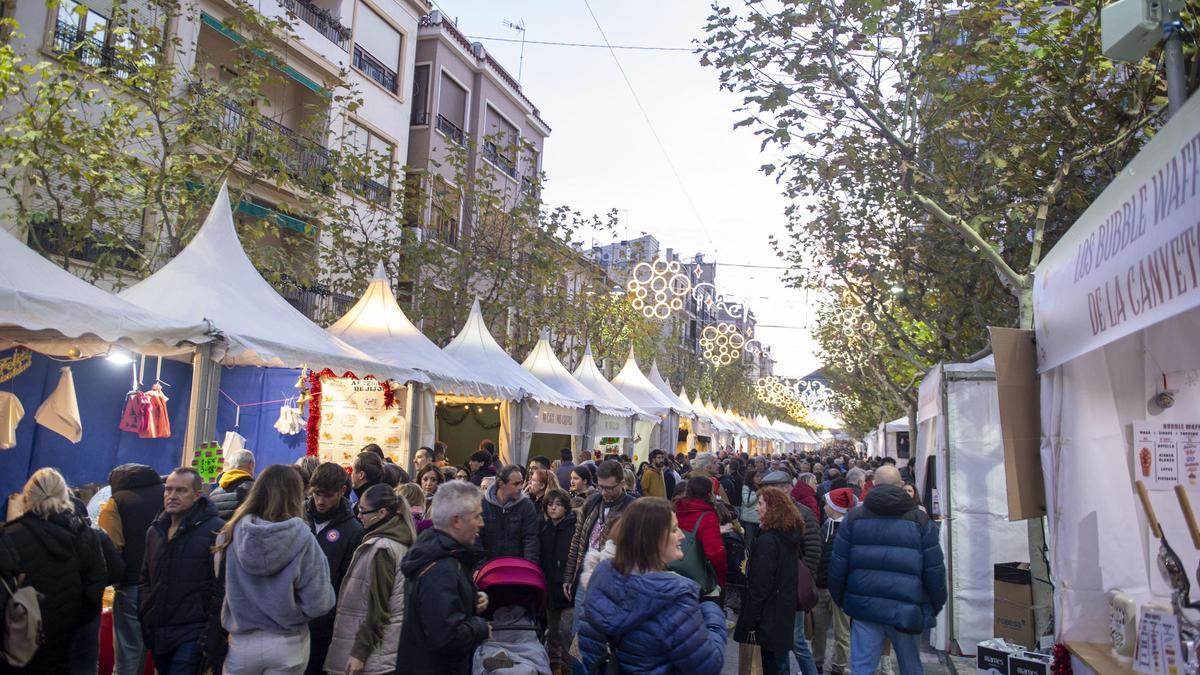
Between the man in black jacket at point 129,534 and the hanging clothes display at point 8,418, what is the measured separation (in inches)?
109

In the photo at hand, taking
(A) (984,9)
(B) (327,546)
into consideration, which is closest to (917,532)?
(B) (327,546)

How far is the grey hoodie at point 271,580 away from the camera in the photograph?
13.7 ft

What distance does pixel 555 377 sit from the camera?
1688cm

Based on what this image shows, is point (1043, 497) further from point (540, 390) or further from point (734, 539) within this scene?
point (540, 390)

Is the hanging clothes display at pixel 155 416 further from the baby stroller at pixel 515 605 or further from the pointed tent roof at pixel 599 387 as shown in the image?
the pointed tent roof at pixel 599 387

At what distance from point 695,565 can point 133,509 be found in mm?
3616

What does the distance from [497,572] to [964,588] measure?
22.9 ft

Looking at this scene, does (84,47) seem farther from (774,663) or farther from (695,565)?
(774,663)

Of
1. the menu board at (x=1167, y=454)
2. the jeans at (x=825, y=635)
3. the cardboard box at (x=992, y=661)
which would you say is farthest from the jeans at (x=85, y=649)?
the jeans at (x=825, y=635)

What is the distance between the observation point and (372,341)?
37.1 ft

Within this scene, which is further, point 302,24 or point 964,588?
point 302,24

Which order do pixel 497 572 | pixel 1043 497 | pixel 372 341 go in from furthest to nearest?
pixel 372 341 → pixel 1043 497 → pixel 497 572

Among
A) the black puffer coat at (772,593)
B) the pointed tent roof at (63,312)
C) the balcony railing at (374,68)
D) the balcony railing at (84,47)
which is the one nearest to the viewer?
the pointed tent roof at (63,312)

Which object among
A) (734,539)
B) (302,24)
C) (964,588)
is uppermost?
(302,24)
